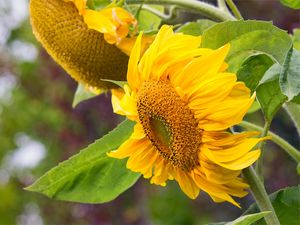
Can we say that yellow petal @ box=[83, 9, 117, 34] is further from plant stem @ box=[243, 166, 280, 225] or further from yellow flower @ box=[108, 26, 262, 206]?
plant stem @ box=[243, 166, 280, 225]

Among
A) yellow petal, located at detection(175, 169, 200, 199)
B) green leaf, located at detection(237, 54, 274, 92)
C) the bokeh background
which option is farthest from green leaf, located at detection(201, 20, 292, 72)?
the bokeh background

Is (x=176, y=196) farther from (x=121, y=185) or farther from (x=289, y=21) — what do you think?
(x=121, y=185)

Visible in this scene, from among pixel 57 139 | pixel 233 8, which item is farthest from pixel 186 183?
pixel 57 139

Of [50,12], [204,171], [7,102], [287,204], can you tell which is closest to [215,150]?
[204,171]

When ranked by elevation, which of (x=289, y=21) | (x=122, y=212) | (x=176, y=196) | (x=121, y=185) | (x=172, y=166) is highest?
(x=172, y=166)

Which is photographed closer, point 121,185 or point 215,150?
point 215,150

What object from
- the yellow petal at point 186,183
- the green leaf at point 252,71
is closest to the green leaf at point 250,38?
the green leaf at point 252,71

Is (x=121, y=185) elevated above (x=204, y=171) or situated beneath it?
situated beneath
